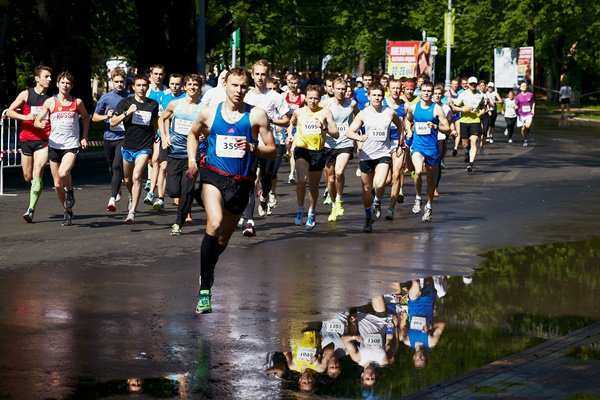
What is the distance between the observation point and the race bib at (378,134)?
16.8 m

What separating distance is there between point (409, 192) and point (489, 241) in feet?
21.8

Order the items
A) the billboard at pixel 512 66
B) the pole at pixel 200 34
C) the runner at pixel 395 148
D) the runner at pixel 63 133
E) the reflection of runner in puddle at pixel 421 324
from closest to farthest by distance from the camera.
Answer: the reflection of runner in puddle at pixel 421 324, the runner at pixel 63 133, the runner at pixel 395 148, the pole at pixel 200 34, the billboard at pixel 512 66

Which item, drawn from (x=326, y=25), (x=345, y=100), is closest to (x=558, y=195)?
(x=345, y=100)

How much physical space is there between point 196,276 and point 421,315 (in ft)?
8.68

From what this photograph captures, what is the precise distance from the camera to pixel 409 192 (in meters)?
22.3

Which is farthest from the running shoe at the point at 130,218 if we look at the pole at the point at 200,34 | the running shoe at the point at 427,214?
the pole at the point at 200,34

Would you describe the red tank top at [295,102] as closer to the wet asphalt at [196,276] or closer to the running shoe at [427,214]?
the wet asphalt at [196,276]

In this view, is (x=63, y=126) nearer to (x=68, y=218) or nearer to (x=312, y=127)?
(x=68, y=218)

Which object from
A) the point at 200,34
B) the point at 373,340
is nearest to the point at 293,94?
the point at 200,34

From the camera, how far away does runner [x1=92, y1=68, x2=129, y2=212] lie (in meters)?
17.5

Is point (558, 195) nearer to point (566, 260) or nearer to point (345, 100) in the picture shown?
point (345, 100)

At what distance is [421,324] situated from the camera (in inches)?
399

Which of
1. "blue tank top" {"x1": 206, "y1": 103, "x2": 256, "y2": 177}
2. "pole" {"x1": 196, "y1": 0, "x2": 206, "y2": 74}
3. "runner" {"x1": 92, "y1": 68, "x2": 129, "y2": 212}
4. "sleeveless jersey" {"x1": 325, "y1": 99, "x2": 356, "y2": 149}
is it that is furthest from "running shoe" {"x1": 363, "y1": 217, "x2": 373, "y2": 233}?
"pole" {"x1": 196, "y1": 0, "x2": 206, "y2": 74}

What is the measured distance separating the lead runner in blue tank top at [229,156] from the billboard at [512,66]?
55132 mm
